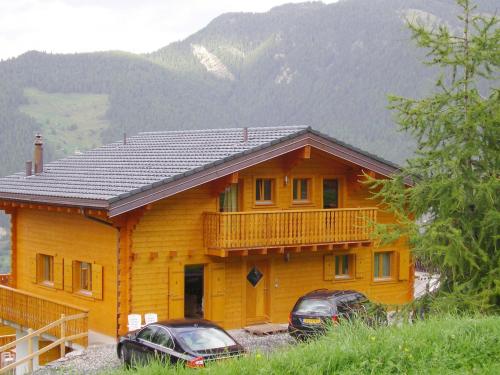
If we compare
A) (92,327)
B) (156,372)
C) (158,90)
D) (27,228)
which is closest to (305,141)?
(92,327)

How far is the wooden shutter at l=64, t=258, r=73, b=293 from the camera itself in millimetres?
24966

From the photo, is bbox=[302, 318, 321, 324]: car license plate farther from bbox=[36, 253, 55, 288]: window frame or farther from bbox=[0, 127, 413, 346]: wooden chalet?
bbox=[36, 253, 55, 288]: window frame

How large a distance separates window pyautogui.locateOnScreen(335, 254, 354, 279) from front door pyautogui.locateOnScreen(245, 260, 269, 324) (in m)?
2.89

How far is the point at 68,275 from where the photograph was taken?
2516cm

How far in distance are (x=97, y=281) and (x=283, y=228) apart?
5.61m

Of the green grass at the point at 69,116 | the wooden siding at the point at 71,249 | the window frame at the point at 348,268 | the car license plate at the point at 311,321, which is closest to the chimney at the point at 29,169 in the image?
the wooden siding at the point at 71,249

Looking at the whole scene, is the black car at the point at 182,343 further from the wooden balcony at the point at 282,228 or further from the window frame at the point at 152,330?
the wooden balcony at the point at 282,228

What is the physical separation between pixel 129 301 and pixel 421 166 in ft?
30.5

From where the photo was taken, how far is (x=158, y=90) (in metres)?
166

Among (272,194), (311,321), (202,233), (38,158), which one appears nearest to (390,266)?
(272,194)

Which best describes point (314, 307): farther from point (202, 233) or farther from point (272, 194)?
point (272, 194)

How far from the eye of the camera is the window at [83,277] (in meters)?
24.5

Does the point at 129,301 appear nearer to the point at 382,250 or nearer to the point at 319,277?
the point at 319,277

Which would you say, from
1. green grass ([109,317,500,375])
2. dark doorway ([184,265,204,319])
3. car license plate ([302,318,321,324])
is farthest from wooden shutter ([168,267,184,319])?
green grass ([109,317,500,375])
